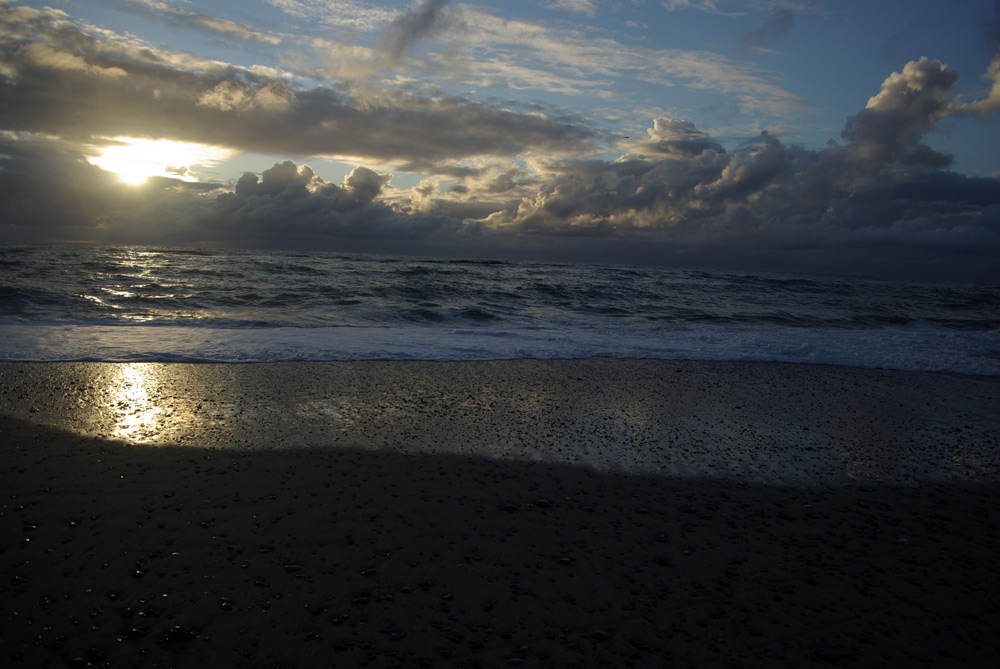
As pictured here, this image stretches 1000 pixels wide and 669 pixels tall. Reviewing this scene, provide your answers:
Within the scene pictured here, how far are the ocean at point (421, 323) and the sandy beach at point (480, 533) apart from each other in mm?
3218

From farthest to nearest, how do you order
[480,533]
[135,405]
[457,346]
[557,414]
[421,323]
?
[421,323]
[457,346]
[557,414]
[135,405]
[480,533]

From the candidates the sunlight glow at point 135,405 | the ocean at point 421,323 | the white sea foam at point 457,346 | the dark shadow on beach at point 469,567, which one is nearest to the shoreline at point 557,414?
the sunlight glow at point 135,405

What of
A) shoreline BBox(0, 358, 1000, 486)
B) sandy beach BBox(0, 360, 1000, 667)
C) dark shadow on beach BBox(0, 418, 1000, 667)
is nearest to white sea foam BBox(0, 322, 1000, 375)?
shoreline BBox(0, 358, 1000, 486)

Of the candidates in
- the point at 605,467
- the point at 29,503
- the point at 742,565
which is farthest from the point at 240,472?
the point at 742,565

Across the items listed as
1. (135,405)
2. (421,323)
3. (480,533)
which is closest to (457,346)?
(421,323)

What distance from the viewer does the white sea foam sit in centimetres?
828

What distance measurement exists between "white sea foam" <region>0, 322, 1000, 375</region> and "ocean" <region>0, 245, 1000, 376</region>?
0.04 meters

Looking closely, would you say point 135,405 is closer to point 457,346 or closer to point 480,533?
point 480,533

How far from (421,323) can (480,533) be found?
1035 cm

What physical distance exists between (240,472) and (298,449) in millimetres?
560

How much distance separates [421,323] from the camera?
13.3m

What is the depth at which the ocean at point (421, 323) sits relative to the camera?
29.8ft

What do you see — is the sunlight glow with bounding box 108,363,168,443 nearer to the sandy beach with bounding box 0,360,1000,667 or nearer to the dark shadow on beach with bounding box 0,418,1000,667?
the sandy beach with bounding box 0,360,1000,667

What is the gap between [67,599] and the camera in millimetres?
2547
